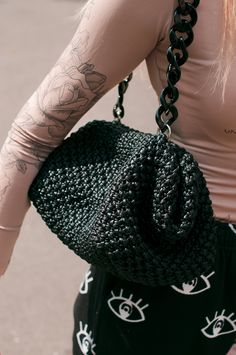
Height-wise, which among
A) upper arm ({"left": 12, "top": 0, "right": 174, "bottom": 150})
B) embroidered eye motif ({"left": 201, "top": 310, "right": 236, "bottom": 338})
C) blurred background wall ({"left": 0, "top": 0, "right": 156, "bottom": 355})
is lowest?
blurred background wall ({"left": 0, "top": 0, "right": 156, "bottom": 355})

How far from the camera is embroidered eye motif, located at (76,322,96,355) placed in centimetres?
117

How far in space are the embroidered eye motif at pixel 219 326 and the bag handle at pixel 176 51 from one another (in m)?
0.38

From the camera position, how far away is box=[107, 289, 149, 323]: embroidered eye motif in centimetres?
110

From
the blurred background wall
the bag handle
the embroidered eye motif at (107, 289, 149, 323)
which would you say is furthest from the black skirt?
the blurred background wall

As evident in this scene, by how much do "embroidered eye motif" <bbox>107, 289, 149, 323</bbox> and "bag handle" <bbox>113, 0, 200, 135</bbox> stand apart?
0.32 m

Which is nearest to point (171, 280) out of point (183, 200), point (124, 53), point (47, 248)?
point (183, 200)

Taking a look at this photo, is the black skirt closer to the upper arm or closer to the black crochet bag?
the black crochet bag

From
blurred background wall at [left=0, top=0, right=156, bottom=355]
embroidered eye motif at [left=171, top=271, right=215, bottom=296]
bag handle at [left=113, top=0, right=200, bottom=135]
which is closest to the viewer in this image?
bag handle at [left=113, top=0, right=200, bottom=135]

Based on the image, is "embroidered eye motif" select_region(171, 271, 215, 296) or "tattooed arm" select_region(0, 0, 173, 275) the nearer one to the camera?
"tattooed arm" select_region(0, 0, 173, 275)

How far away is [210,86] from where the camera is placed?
980 mm

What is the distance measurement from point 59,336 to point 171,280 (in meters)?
1.29

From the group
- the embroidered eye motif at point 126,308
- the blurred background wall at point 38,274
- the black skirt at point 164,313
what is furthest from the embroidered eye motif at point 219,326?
the blurred background wall at point 38,274

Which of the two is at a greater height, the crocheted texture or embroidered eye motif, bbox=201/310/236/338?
the crocheted texture

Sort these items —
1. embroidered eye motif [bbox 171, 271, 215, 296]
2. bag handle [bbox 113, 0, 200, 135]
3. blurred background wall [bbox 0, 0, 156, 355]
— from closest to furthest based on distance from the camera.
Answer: bag handle [bbox 113, 0, 200, 135]
embroidered eye motif [bbox 171, 271, 215, 296]
blurred background wall [bbox 0, 0, 156, 355]
